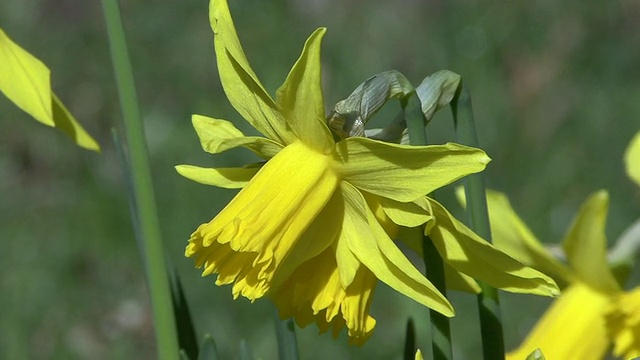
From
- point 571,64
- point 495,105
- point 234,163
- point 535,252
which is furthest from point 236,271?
point 571,64

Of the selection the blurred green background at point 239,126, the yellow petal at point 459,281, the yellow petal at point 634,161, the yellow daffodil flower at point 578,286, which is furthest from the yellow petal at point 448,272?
the blurred green background at point 239,126

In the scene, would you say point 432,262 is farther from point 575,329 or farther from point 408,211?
point 575,329

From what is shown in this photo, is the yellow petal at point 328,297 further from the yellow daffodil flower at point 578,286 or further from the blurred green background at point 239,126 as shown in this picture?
the blurred green background at point 239,126

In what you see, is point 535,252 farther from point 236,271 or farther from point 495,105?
point 495,105

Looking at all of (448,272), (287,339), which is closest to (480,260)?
(448,272)

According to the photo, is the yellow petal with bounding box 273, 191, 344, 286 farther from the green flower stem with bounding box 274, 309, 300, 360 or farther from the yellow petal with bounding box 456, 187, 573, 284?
the yellow petal with bounding box 456, 187, 573, 284

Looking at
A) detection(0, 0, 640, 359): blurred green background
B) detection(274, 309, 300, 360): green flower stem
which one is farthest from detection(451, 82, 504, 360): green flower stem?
detection(0, 0, 640, 359): blurred green background
